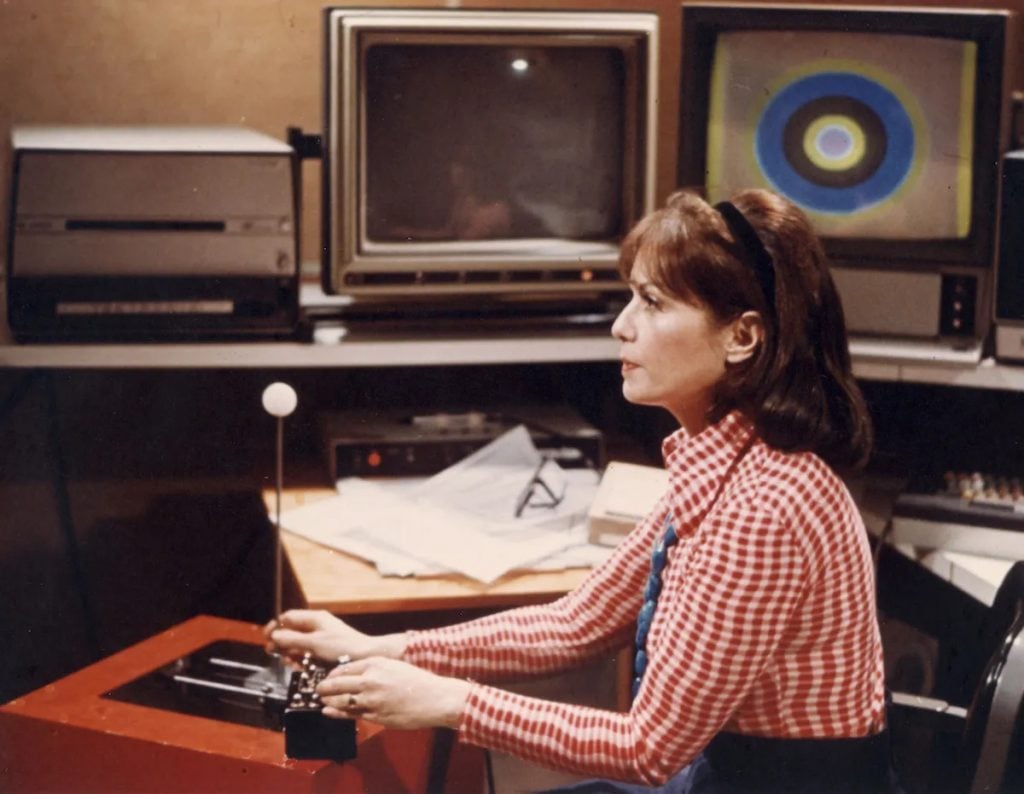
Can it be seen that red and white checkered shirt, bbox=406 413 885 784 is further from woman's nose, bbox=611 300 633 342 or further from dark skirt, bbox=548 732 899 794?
woman's nose, bbox=611 300 633 342

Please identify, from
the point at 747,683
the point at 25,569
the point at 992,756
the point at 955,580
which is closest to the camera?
the point at 747,683

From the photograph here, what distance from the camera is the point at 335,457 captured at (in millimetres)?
2076

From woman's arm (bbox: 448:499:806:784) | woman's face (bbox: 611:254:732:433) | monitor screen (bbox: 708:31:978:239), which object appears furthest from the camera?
monitor screen (bbox: 708:31:978:239)

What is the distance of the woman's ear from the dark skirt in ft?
1.19

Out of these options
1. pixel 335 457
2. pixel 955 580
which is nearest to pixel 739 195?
pixel 955 580

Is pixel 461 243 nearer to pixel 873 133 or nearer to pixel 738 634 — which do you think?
pixel 873 133

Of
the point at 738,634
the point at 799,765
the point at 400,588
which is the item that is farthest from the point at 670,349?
the point at 400,588

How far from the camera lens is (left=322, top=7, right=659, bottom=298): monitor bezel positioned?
187 cm

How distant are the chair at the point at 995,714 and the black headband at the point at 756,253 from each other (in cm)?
42

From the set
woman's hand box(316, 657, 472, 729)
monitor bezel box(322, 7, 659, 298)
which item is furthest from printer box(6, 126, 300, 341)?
woman's hand box(316, 657, 472, 729)

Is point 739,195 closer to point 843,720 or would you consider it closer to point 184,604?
point 843,720

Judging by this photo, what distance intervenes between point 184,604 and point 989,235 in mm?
1462

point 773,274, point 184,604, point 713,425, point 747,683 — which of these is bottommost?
point 184,604

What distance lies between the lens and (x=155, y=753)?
4.82 ft
